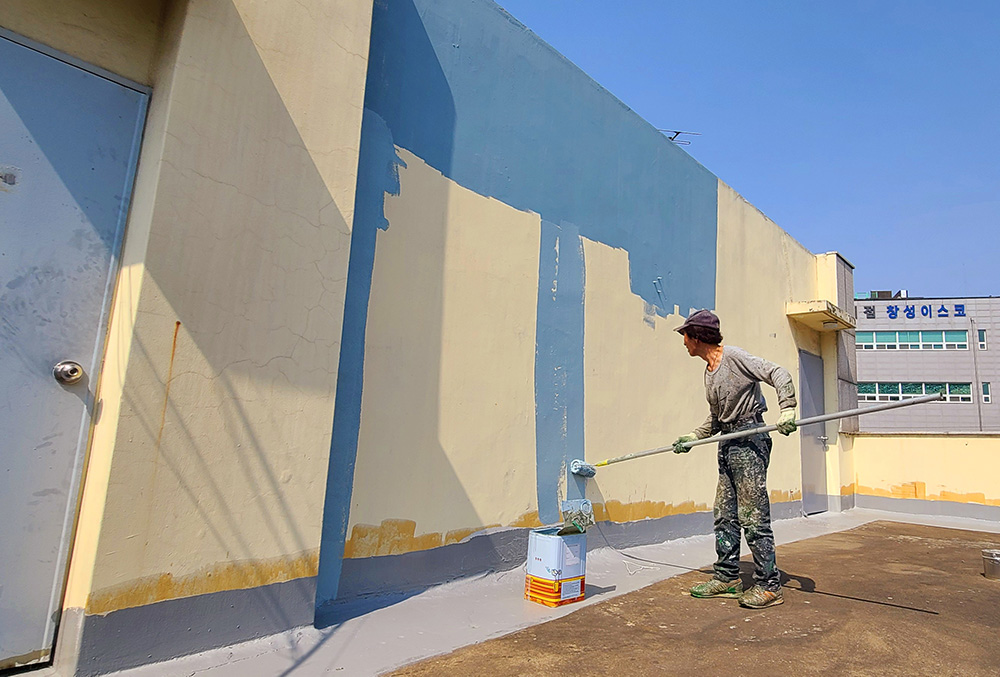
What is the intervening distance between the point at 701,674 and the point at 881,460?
32.7 feet

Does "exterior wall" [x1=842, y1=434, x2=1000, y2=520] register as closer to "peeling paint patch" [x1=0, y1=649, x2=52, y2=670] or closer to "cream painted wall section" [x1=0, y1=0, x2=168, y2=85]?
"peeling paint patch" [x1=0, y1=649, x2=52, y2=670]

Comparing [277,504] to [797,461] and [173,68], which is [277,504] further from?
[797,461]

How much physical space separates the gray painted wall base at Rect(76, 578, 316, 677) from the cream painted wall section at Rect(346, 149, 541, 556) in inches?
27.4

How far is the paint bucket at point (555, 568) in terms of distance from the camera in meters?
3.88

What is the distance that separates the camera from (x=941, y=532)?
8406 mm

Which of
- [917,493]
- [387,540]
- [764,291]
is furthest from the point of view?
[917,493]

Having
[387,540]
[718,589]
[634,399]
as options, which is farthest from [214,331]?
[634,399]

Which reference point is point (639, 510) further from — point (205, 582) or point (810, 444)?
point (810, 444)

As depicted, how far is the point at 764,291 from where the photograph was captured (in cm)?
896

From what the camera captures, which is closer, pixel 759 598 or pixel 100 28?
pixel 100 28

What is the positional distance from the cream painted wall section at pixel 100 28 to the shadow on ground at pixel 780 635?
9.71 feet

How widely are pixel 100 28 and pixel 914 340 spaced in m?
39.5

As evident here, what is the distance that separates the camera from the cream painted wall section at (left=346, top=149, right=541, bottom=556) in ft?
12.9

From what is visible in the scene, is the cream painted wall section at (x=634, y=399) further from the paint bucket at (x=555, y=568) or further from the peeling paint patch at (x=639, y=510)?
the paint bucket at (x=555, y=568)
